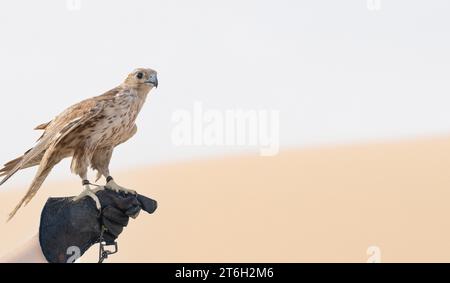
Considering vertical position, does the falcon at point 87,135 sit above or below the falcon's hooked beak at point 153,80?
below

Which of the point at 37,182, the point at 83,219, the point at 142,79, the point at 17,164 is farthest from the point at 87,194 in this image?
the point at 142,79

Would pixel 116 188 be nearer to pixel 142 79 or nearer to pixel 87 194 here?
pixel 87 194

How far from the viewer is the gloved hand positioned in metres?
2.79

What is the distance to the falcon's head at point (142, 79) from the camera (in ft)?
9.96

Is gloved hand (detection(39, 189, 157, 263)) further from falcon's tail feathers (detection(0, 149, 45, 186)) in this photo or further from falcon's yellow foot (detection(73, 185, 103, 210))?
falcon's tail feathers (detection(0, 149, 45, 186))

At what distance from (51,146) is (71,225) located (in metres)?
0.49

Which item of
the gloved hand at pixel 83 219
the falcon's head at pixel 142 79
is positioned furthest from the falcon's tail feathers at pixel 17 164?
the falcon's head at pixel 142 79

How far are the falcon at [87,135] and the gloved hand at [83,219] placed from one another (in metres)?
0.07

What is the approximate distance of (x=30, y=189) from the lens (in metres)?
2.83

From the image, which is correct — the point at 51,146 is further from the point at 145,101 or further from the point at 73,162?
the point at 145,101

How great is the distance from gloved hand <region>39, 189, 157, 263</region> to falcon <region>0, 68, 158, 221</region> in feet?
0.22

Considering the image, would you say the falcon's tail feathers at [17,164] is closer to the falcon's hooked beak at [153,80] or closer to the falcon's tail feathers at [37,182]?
the falcon's tail feathers at [37,182]

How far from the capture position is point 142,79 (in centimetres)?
304

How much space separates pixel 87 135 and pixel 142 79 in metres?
0.52
